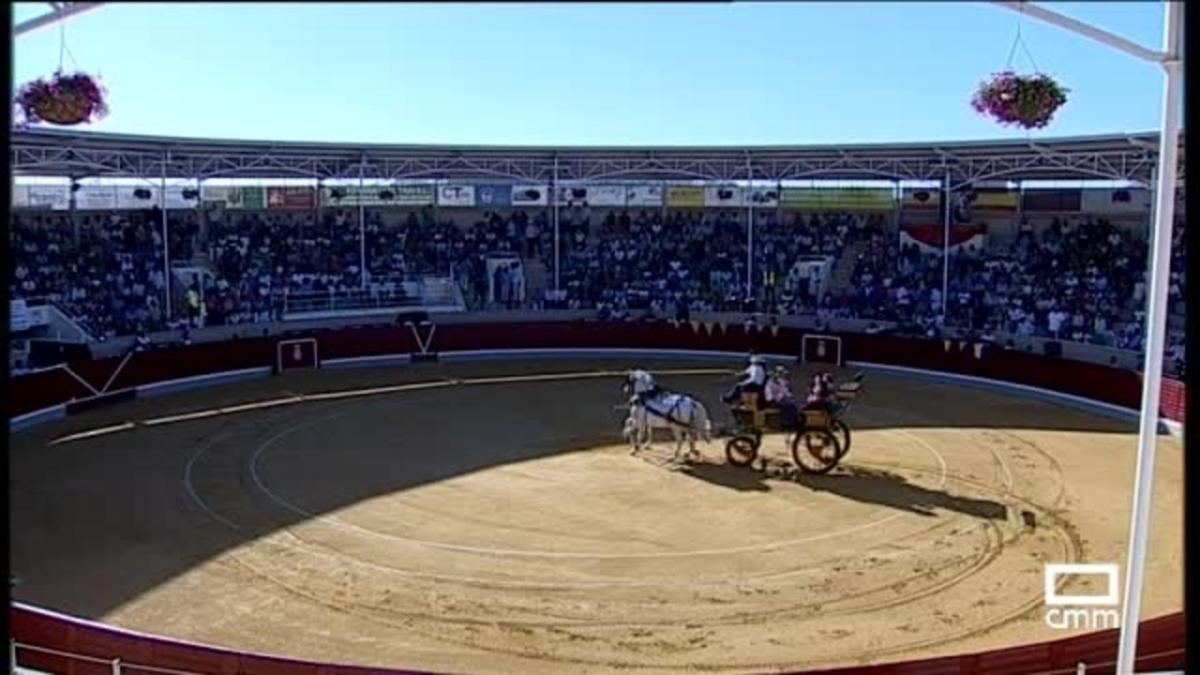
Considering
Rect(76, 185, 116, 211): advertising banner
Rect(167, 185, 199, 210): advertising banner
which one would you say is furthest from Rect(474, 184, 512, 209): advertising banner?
Rect(76, 185, 116, 211): advertising banner

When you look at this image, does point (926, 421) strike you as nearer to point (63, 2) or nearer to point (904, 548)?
point (904, 548)

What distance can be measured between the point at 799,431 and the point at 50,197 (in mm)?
26124

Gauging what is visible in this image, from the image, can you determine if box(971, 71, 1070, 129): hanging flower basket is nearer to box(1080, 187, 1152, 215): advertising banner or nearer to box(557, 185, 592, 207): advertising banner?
box(1080, 187, 1152, 215): advertising banner

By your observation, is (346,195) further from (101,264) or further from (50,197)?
(50,197)

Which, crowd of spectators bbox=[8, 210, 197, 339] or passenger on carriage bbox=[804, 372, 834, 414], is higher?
crowd of spectators bbox=[8, 210, 197, 339]

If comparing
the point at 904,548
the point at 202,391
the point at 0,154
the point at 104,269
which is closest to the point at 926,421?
the point at 904,548

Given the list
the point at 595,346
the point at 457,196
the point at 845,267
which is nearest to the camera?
the point at 595,346

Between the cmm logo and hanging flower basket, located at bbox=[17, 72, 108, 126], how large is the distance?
9404 millimetres

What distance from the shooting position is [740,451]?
16.1 m

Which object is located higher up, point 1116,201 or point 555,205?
point 1116,201

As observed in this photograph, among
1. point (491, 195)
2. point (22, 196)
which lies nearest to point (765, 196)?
point (491, 195)

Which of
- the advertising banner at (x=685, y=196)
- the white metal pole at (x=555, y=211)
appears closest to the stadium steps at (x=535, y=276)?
the white metal pole at (x=555, y=211)

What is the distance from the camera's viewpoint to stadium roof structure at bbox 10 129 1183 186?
25.5 m

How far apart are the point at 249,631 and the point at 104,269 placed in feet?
78.8
